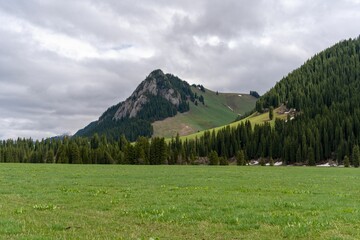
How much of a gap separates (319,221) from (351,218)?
2.19m

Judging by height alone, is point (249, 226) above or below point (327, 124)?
below

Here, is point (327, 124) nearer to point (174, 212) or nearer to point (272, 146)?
point (272, 146)

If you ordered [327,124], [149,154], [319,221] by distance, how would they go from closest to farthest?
1. [319,221]
2. [149,154]
3. [327,124]

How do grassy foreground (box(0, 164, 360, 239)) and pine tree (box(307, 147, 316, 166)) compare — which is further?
pine tree (box(307, 147, 316, 166))

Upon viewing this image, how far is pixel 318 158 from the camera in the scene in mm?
177375

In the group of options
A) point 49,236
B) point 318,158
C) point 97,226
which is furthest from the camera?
point 318,158

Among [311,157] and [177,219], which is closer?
[177,219]

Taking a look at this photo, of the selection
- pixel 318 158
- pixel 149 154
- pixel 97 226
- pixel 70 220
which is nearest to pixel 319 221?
pixel 97 226

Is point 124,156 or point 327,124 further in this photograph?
point 327,124

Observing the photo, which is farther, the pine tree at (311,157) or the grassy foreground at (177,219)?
the pine tree at (311,157)

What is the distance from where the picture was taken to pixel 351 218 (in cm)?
1845

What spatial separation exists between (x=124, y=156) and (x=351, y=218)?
13900 cm

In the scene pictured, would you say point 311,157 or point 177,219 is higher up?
point 311,157

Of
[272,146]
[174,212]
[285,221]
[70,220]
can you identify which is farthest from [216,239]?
[272,146]
